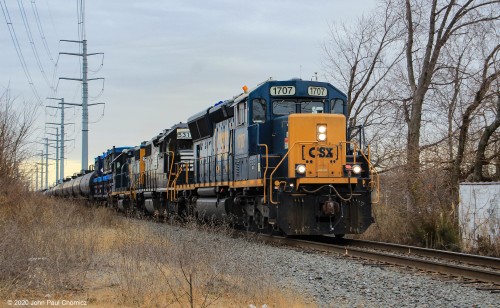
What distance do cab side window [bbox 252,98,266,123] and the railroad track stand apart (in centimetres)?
288

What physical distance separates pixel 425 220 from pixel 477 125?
5521 mm

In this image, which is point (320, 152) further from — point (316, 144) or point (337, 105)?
point (337, 105)

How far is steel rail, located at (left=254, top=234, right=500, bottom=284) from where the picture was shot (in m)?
9.09

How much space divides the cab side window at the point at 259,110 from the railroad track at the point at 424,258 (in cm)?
288

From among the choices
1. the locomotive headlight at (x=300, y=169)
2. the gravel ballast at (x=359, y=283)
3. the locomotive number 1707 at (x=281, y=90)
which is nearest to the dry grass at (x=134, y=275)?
the gravel ballast at (x=359, y=283)

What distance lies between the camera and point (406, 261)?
35.3 ft

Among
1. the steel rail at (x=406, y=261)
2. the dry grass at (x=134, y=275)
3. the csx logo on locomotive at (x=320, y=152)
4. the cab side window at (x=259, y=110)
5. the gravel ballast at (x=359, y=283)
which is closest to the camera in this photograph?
the dry grass at (x=134, y=275)

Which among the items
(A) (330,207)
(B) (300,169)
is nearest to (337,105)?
(B) (300,169)

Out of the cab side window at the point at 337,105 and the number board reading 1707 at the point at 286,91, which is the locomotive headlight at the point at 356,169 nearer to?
the cab side window at the point at 337,105

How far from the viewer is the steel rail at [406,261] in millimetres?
9094

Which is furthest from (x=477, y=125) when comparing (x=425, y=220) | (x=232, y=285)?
(x=232, y=285)

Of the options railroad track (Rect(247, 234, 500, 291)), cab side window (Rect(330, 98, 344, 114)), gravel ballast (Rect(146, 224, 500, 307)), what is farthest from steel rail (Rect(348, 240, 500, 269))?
cab side window (Rect(330, 98, 344, 114))

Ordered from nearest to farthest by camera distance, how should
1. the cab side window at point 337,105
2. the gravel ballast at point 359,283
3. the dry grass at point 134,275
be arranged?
the dry grass at point 134,275
the gravel ballast at point 359,283
the cab side window at point 337,105

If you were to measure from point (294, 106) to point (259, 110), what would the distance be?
2.85 ft
